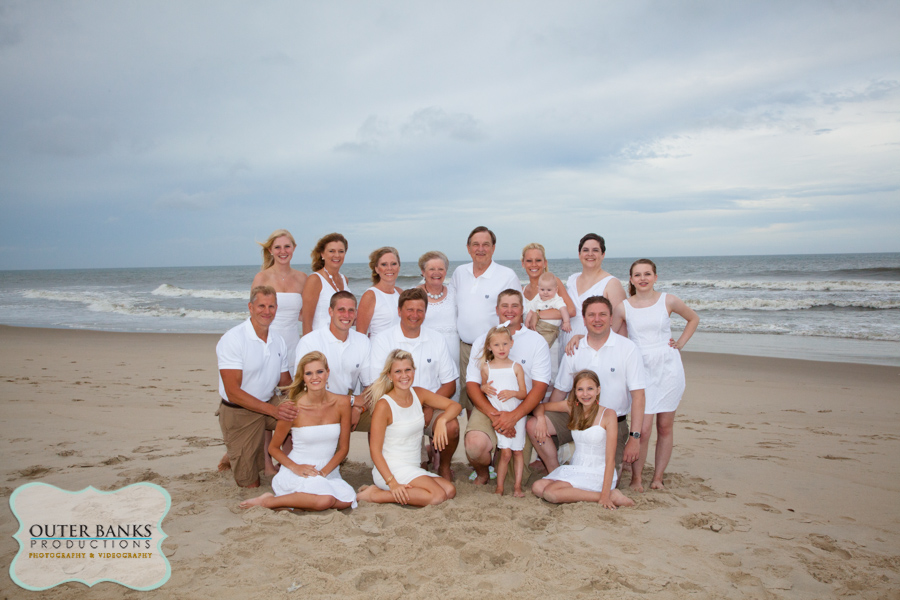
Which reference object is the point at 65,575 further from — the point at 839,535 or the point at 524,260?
the point at 839,535

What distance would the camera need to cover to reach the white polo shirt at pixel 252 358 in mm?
4094

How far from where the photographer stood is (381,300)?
477 cm

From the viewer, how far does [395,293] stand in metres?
4.90

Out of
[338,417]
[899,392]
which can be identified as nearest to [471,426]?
[338,417]

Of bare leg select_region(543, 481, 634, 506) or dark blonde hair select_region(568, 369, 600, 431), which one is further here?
dark blonde hair select_region(568, 369, 600, 431)

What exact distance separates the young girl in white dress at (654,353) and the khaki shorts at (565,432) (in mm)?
151

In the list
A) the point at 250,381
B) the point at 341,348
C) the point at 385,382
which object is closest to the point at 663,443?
the point at 385,382

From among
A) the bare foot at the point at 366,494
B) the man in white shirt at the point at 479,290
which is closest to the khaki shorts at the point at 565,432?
the man in white shirt at the point at 479,290

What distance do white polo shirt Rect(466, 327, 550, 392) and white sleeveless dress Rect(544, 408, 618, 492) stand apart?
53 centimetres

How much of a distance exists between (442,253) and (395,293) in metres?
0.55

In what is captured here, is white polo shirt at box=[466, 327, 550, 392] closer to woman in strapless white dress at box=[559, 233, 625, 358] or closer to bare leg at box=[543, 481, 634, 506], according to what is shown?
woman in strapless white dress at box=[559, 233, 625, 358]

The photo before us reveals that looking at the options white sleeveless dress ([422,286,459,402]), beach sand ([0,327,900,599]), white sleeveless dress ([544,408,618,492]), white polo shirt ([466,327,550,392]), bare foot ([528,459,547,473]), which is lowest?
bare foot ([528,459,547,473])

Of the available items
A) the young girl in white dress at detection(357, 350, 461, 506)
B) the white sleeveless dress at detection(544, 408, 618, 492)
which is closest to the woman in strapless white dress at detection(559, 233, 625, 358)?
the white sleeveless dress at detection(544, 408, 618, 492)

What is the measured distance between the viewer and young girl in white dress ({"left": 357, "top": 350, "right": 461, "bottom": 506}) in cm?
394
